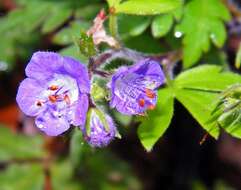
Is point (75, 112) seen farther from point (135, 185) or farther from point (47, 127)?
point (135, 185)

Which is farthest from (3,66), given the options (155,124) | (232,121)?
(232,121)

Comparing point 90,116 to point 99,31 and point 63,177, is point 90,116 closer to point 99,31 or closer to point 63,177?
point 99,31

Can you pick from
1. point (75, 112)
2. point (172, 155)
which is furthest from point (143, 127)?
point (172, 155)

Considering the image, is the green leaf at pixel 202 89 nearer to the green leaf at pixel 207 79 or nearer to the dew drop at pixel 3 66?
the green leaf at pixel 207 79

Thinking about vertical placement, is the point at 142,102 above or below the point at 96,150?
above

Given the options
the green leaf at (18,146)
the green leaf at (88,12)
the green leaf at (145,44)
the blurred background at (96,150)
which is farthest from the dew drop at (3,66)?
the green leaf at (145,44)
